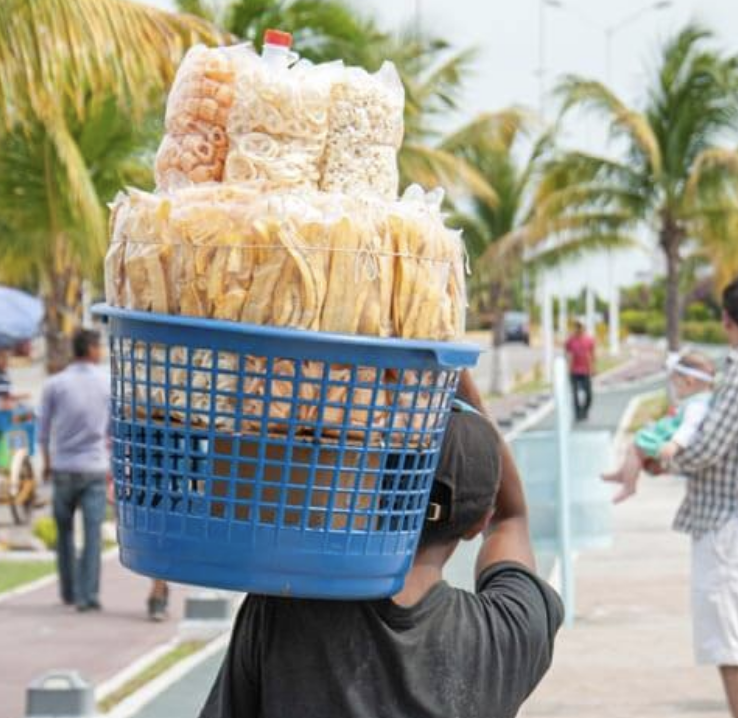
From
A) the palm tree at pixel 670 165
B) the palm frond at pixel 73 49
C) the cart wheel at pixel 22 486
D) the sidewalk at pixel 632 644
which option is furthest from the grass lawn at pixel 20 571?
the palm tree at pixel 670 165

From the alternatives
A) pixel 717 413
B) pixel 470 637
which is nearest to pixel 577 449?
pixel 717 413

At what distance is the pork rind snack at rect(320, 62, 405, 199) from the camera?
111 inches

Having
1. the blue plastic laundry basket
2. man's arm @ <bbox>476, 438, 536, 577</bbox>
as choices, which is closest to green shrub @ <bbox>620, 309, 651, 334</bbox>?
man's arm @ <bbox>476, 438, 536, 577</bbox>

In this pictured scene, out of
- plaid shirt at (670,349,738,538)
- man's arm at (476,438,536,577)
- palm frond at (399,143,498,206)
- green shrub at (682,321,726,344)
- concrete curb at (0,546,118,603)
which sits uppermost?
palm frond at (399,143,498,206)

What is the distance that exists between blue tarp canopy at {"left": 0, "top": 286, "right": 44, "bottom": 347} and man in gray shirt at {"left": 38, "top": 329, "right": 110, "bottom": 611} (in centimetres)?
879

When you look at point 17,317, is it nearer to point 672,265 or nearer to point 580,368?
point 672,265

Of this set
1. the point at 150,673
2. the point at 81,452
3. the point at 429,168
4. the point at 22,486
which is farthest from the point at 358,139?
the point at 429,168

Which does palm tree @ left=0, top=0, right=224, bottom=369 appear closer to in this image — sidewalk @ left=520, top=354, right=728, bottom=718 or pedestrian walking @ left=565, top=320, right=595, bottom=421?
sidewalk @ left=520, top=354, right=728, bottom=718

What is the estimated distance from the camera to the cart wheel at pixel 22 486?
16516 millimetres

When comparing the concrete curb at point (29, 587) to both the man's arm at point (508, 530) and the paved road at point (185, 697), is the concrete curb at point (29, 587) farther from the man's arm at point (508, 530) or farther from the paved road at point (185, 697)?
the man's arm at point (508, 530)

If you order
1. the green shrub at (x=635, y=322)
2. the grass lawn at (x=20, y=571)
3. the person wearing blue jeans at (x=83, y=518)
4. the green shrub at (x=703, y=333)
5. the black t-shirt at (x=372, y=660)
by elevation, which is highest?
the black t-shirt at (x=372, y=660)

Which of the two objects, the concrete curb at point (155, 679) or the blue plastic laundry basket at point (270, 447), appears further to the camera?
the concrete curb at point (155, 679)

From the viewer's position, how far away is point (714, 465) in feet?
23.2

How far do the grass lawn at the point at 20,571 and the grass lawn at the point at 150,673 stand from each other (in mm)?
2594
